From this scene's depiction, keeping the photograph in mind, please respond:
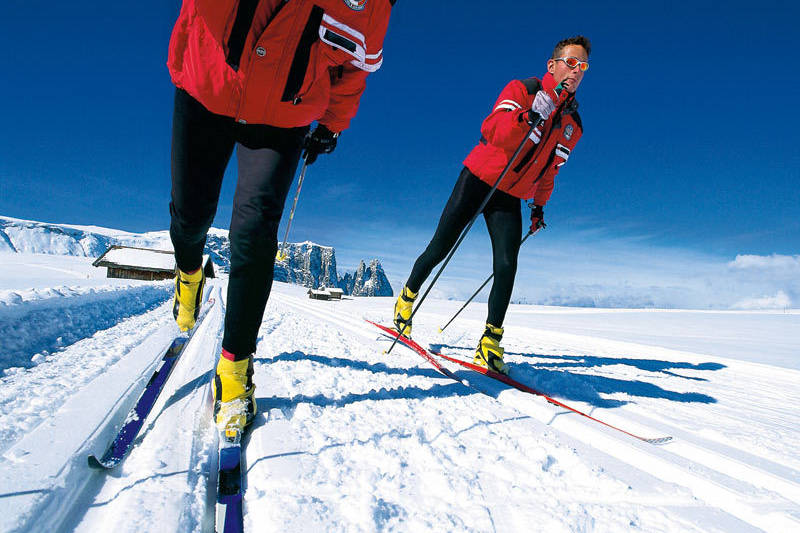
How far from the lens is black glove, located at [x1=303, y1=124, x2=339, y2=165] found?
6.19 feet

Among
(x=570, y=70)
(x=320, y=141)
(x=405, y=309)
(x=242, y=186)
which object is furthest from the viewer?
(x=405, y=309)

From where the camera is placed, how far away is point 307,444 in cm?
116

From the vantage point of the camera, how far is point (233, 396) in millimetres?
1333

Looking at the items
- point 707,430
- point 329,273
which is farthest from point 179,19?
point 329,273

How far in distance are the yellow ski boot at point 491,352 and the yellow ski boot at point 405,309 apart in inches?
30.3

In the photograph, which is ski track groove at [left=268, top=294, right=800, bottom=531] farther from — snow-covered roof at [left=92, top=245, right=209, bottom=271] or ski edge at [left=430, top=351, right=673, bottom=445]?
snow-covered roof at [left=92, top=245, right=209, bottom=271]

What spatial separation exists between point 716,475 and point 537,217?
2633mm

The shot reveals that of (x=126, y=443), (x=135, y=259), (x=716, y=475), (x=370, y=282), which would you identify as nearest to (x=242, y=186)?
(x=126, y=443)

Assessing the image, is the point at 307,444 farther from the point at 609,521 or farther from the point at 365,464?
the point at 609,521

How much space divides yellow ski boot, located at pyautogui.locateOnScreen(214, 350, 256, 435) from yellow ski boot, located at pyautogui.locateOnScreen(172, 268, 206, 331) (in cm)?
108

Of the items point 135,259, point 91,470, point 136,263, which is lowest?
point 91,470

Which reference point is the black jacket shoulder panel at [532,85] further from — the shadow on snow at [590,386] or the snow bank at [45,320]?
the snow bank at [45,320]

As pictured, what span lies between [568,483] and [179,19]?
2.15m

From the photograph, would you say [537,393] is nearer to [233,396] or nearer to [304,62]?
[233,396]
